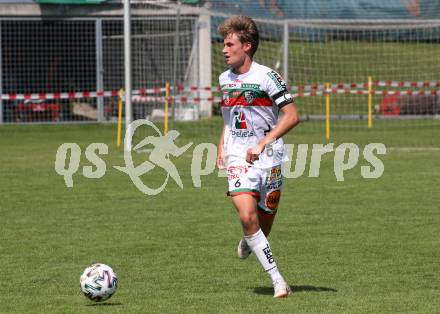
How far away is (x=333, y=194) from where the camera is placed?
14727 millimetres

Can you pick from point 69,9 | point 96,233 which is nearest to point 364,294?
point 96,233

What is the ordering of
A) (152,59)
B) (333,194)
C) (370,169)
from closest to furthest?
(333,194) → (370,169) → (152,59)

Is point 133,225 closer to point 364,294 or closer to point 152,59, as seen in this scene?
point 364,294

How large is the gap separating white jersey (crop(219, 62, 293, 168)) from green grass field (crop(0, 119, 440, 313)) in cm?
103

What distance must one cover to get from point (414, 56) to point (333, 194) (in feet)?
65.2

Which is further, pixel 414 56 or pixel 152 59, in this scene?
pixel 414 56

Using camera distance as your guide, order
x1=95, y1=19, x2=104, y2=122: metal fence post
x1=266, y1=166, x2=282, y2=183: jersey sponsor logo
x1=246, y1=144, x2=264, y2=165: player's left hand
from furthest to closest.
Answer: x1=95, y1=19, x2=104, y2=122: metal fence post < x1=266, y1=166, x2=282, y2=183: jersey sponsor logo < x1=246, y1=144, x2=264, y2=165: player's left hand

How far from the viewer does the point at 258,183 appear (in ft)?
26.4

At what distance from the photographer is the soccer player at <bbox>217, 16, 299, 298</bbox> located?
7934 mm

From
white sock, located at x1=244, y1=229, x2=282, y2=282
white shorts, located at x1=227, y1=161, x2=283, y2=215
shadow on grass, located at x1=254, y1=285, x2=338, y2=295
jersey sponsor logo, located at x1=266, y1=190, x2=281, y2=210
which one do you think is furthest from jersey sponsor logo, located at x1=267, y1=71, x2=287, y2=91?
shadow on grass, located at x1=254, y1=285, x2=338, y2=295

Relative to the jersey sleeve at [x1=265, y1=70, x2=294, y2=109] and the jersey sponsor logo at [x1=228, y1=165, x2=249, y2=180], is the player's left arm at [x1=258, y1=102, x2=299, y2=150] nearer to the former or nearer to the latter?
the jersey sleeve at [x1=265, y1=70, x2=294, y2=109]

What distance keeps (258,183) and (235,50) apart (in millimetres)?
967

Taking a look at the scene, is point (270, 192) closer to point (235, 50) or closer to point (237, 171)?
point (237, 171)

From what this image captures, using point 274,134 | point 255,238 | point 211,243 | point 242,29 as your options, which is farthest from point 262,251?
point 211,243
